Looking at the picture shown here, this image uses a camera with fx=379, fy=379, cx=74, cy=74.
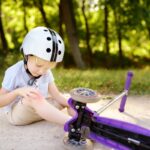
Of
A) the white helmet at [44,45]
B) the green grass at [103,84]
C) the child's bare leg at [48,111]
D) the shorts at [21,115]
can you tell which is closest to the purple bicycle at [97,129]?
the child's bare leg at [48,111]

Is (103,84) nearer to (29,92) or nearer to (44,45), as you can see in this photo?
(44,45)

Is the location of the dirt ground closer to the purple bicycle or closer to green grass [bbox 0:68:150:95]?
the purple bicycle

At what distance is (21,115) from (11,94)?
14.6 inches

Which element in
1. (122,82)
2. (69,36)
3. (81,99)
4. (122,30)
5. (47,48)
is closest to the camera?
(81,99)

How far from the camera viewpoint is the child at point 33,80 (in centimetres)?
326

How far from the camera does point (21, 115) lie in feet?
11.9

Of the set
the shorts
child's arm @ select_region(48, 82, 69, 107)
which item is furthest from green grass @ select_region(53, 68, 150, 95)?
the shorts

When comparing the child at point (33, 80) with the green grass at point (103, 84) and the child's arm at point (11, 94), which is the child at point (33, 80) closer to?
the child's arm at point (11, 94)

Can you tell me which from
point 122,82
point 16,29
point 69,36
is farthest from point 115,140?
point 16,29

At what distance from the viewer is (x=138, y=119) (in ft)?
13.5

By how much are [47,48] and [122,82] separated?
277 centimetres

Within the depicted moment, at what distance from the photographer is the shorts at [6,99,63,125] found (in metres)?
3.55

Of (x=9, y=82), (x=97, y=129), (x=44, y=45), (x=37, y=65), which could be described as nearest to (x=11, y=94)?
(x=9, y=82)

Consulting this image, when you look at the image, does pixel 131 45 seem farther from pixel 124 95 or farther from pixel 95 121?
pixel 95 121
